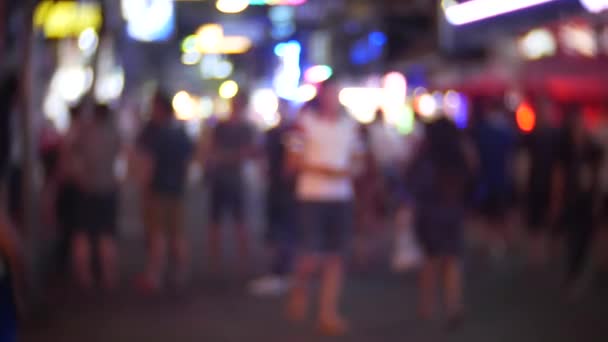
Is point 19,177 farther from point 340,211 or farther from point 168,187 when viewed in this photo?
point 340,211

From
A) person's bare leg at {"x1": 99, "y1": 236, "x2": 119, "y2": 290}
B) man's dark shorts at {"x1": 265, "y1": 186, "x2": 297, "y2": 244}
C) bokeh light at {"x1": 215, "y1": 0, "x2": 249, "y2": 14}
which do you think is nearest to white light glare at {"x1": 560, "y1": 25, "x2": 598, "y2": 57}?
bokeh light at {"x1": 215, "y1": 0, "x2": 249, "y2": 14}

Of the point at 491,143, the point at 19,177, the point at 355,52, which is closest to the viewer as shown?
the point at 19,177

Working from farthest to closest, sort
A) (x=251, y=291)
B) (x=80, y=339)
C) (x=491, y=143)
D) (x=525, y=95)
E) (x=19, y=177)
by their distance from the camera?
(x=525, y=95), (x=491, y=143), (x=251, y=291), (x=19, y=177), (x=80, y=339)

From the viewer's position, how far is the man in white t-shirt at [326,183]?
302 inches

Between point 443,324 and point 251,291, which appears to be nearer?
point 443,324

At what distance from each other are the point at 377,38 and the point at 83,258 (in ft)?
36.7

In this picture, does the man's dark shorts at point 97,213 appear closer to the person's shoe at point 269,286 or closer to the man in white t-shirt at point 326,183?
the person's shoe at point 269,286

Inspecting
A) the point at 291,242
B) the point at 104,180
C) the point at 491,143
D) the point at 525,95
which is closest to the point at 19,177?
the point at 104,180

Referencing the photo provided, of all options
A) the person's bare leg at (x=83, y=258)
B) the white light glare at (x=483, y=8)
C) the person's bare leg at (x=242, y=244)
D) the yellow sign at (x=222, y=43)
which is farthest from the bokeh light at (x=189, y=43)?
the person's bare leg at (x=83, y=258)

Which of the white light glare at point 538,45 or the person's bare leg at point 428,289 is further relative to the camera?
the white light glare at point 538,45

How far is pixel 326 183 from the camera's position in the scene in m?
7.73

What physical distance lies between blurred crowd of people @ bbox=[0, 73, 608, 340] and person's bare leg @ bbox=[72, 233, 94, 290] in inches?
0.8

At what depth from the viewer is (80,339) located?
729 cm

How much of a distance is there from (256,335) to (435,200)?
1846 mm
